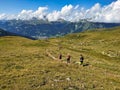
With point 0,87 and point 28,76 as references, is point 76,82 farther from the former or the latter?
point 0,87

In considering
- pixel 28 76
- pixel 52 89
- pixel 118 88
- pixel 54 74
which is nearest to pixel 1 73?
pixel 28 76

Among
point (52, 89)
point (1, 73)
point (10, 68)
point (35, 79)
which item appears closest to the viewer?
point (52, 89)

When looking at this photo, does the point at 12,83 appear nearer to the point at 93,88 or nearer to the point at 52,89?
the point at 52,89

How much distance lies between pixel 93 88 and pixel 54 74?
7095 mm

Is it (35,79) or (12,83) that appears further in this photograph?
(35,79)

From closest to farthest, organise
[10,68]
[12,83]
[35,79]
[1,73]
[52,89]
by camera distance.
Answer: [52,89] < [12,83] < [35,79] < [1,73] < [10,68]

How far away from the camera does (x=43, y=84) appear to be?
28375mm

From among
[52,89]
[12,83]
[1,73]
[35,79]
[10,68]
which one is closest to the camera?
[52,89]

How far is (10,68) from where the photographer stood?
123 ft

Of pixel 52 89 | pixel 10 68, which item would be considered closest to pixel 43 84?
pixel 52 89

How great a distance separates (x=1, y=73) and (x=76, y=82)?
Answer: 9.70 metres

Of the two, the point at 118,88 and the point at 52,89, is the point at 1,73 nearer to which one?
the point at 52,89

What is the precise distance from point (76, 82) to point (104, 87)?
10.3ft

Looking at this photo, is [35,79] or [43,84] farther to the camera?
[35,79]
